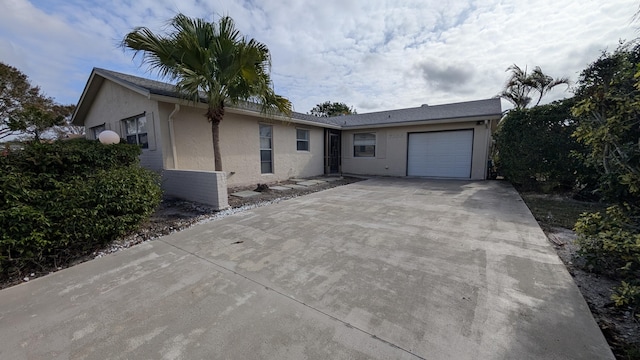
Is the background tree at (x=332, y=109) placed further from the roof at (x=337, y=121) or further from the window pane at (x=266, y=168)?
the window pane at (x=266, y=168)

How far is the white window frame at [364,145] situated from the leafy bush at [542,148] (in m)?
5.26

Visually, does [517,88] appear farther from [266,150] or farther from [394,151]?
[266,150]

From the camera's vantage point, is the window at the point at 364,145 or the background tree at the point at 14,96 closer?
the window at the point at 364,145

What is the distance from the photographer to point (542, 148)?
7.41 m

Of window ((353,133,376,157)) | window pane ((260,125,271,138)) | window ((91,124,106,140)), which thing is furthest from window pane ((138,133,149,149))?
window ((353,133,376,157))

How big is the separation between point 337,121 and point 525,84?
10573mm

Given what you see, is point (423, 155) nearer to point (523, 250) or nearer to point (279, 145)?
point (279, 145)

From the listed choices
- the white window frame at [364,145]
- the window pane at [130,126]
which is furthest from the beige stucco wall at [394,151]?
the window pane at [130,126]

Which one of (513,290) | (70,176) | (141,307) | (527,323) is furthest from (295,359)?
(70,176)

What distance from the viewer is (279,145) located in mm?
9719

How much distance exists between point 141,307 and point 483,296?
3.20 m

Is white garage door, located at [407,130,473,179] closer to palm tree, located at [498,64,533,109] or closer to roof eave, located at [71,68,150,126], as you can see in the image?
palm tree, located at [498,64,533,109]

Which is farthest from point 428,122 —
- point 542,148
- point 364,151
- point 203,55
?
point 203,55

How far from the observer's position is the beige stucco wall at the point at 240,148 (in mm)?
6887
